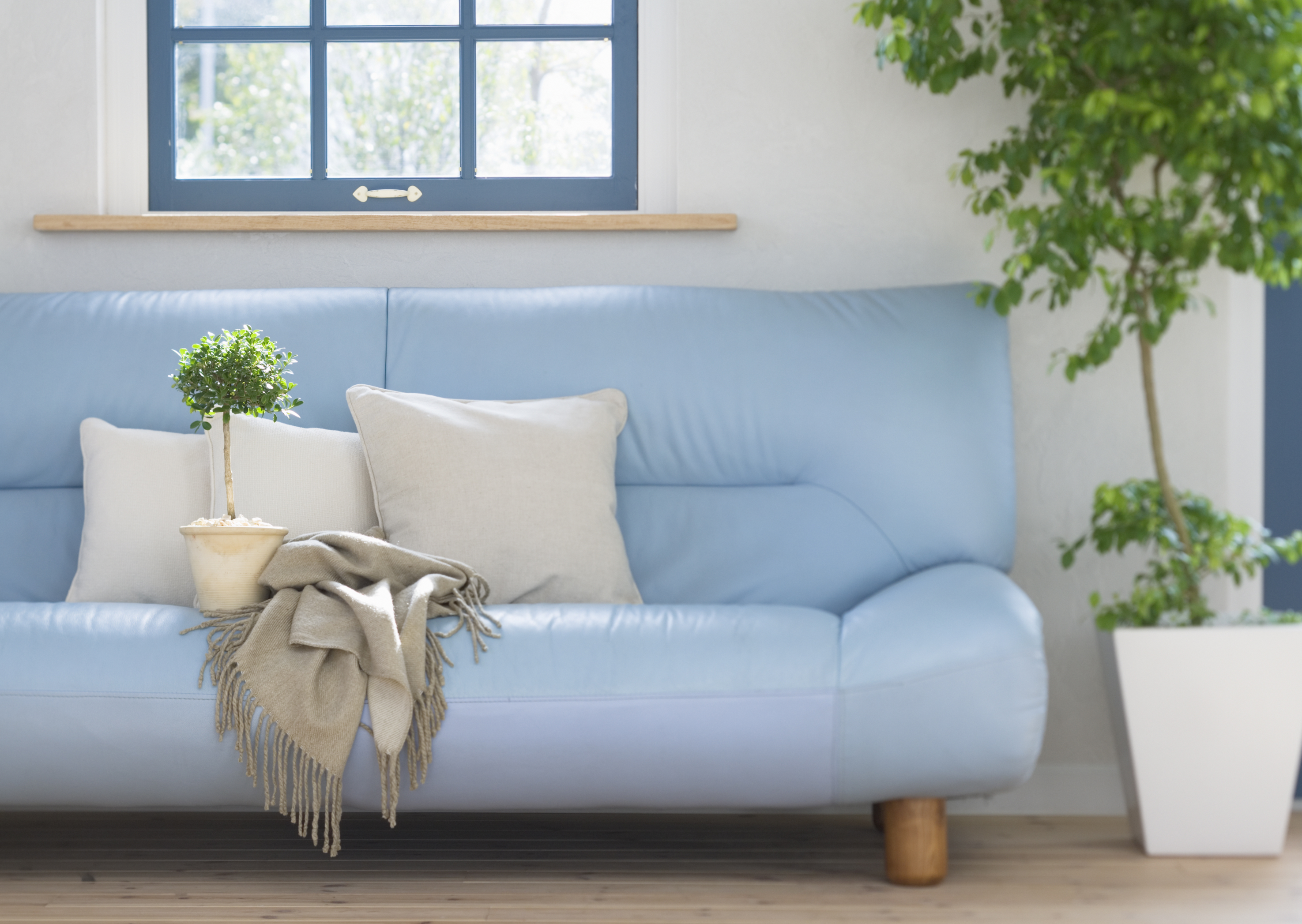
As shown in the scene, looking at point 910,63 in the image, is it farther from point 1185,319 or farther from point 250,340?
point 250,340

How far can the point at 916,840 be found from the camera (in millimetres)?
1767

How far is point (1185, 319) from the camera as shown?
244 cm

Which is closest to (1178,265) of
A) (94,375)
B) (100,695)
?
(100,695)

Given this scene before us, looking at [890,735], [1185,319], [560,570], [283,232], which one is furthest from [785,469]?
[283,232]

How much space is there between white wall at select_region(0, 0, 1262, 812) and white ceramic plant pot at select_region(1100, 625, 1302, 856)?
0.44 meters

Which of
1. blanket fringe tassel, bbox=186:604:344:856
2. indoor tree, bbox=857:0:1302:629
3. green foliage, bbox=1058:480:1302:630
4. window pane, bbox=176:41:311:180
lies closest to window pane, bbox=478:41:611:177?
window pane, bbox=176:41:311:180

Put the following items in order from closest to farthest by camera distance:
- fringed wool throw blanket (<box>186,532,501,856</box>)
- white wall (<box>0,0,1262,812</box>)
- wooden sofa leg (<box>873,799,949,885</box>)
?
fringed wool throw blanket (<box>186,532,501,856</box>)
wooden sofa leg (<box>873,799,949,885</box>)
white wall (<box>0,0,1262,812</box>)

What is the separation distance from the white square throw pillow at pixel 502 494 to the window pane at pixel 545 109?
2.70 feet

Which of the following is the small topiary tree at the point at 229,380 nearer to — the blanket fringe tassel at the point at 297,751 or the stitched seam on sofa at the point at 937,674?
the blanket fringe tassel at the point at 297,751

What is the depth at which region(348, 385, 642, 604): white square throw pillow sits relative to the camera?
1.95 m

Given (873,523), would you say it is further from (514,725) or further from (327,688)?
(327,688)

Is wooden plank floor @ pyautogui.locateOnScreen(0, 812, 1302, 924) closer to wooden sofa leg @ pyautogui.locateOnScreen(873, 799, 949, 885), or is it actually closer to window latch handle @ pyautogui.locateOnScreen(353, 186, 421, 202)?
wooden sofa leg @ pyautogui.locateOnScreen(873, 799, 949, 885)

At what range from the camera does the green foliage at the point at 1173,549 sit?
1.97 meters

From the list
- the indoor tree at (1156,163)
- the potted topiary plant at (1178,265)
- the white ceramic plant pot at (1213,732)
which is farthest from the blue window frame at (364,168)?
the white ceramic plant pot at (1213,732)
